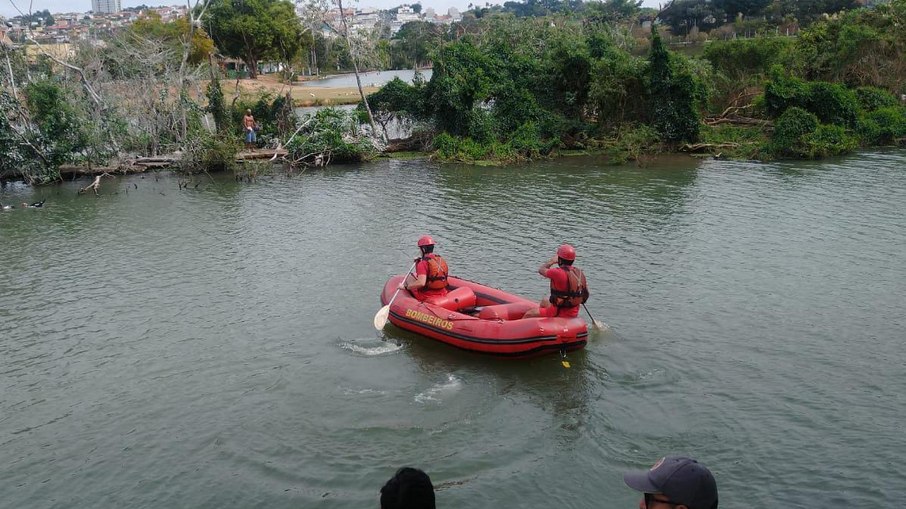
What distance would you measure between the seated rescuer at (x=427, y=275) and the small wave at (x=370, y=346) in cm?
88

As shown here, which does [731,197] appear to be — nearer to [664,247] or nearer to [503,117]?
[664,247]

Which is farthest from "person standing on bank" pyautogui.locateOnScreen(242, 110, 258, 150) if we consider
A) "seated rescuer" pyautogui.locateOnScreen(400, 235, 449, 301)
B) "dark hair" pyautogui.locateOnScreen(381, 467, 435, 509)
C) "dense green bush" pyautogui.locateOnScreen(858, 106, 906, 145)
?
"dark hair" pyautogui.locateOnScreen(381, 467, 435, 509)

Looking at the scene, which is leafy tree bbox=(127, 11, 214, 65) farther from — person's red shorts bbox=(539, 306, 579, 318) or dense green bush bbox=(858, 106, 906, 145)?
person's red shorts bbox=(539, 306, 579, 318)

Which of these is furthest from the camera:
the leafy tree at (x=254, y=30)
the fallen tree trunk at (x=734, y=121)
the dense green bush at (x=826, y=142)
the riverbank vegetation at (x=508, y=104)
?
the leafy tree at (x=254, y=30)

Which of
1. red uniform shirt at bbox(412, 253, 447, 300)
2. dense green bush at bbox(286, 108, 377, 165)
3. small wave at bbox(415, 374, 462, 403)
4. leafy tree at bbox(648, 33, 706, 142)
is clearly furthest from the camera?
dense green bush at bbox(286, 108, 377, 165)

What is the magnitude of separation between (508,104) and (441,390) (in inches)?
734

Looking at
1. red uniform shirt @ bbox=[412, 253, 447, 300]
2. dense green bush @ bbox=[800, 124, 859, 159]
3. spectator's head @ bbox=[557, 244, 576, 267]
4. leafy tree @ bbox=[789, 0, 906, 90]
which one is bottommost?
red uniform shirt @ bbox=[412, 253, 447, 300]

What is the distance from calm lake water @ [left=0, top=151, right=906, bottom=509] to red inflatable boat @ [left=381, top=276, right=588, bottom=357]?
34 centimetres

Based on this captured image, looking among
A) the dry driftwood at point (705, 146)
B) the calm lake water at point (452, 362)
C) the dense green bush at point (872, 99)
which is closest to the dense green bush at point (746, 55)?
the dense green bush at point (872, 99)

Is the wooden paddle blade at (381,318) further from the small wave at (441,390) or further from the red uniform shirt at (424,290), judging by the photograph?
the small wave at (441,390)

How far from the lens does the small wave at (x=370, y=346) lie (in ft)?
36.4

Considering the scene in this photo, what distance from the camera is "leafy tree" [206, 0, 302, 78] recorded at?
5175 centimetres

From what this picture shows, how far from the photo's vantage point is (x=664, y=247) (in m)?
15.2

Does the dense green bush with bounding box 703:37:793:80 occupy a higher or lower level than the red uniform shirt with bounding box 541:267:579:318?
higher
